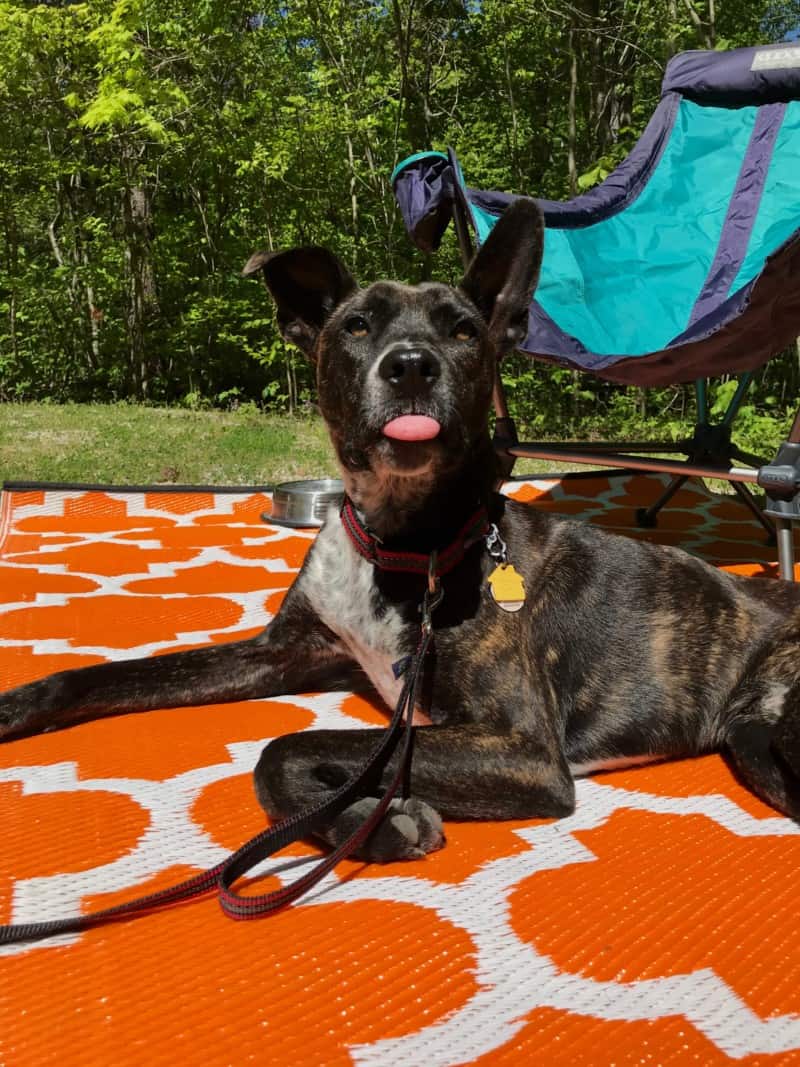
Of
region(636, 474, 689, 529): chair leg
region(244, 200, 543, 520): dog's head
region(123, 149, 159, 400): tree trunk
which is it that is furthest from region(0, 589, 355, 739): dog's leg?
region(123, 149, 159, 400): tree trunk

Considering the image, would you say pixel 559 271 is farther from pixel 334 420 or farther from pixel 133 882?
pixel 133 882

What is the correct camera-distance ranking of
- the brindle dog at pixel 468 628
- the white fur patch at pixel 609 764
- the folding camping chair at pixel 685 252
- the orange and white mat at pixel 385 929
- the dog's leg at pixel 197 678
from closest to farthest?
the orange and white mat at pixel 385 929 → the brindle dog at pixel 468 628 → the white fur patch at pixel 609 764 → the dog's leg at pixel 197 678 → the folding camping chair at pixel 685 252

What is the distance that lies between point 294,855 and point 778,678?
1106 millimetres

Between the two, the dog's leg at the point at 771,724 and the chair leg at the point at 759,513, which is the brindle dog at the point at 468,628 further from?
the chair leg at the point at 759,513

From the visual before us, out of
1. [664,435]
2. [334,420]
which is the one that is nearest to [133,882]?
[334,420]

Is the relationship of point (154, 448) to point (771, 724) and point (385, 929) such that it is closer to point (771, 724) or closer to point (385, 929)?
point (771, 724)

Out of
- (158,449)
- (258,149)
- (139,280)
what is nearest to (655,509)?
(158,449)

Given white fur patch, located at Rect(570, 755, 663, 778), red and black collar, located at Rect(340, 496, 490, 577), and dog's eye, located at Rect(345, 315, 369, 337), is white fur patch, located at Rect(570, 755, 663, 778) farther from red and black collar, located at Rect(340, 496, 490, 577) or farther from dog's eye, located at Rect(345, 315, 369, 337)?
dog's eye, located at Rect(345, 315, 369, 337)

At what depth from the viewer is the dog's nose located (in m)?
1.87

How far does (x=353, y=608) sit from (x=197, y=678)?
19.8 inches

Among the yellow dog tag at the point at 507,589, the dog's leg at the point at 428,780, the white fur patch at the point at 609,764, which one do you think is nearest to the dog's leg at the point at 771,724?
the white fur patch at the point at 609,764

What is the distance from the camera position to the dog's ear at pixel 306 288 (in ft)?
7.39

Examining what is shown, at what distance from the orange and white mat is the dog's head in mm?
705

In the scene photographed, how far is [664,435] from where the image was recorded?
9891mm
